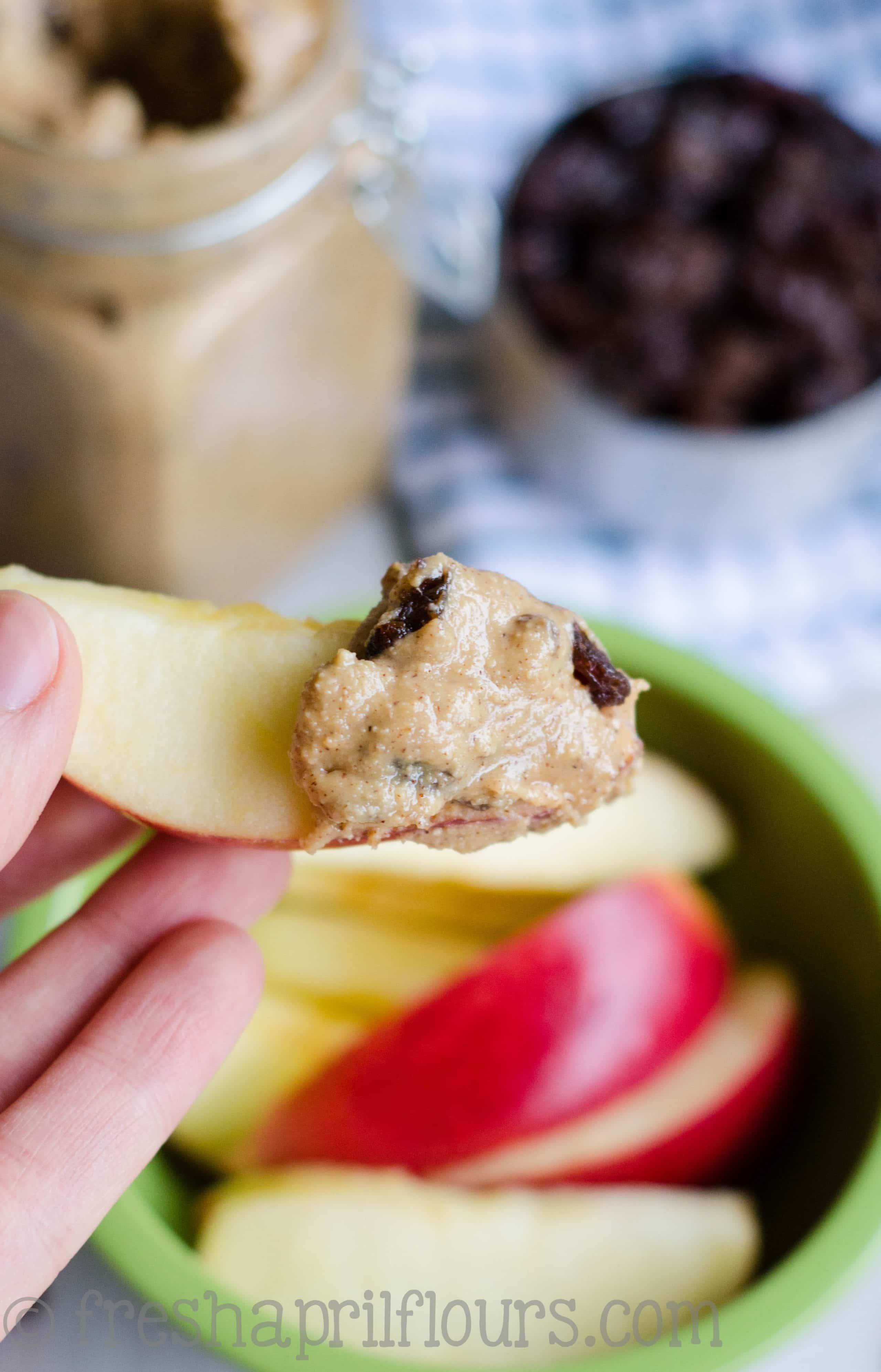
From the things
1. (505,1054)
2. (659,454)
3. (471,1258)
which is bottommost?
(471,1258)

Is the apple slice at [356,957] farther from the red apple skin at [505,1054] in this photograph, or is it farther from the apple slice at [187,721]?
the apple slice at [187,721]

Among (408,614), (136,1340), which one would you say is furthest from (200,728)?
(136,1340)

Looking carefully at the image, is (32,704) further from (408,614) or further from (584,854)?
(584,854)

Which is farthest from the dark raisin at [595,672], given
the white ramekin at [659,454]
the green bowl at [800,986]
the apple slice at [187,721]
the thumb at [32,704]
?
the white ramekin at [659,454]

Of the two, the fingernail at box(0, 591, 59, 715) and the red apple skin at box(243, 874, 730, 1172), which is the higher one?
the fingernail at box(0, 591, 59, 715)

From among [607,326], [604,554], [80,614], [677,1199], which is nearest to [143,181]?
[80,614]

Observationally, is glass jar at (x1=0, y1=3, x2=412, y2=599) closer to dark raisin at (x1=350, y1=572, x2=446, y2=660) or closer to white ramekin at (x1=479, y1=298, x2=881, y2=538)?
white ramekin at (x1=479, y1=298, x2=881, y2=538)

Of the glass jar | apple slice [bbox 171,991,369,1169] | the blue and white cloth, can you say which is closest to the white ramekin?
the blue and white cloth

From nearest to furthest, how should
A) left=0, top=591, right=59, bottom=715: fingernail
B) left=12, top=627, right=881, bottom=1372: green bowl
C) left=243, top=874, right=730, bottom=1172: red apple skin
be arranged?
left=0, top=591, right=59, bottom=715: fingernail < left=12, top=627, right=881, bottom=1372: green bowl < left=243, top=874, right=730, bottom=1172: red apple skin
